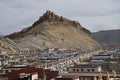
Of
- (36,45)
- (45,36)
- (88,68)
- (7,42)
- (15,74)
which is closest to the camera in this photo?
(15,74)

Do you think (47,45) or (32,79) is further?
(47,45)

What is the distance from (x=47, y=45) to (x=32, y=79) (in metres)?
134

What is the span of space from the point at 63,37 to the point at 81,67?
12601 cm

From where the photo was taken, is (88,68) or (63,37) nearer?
(88,68)

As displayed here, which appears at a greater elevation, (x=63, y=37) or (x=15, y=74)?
(x=63, y=37)

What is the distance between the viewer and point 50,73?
4456 centimetres

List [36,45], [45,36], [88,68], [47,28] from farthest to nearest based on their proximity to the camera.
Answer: [47,28]
[45,36]
[36,45]
[88,68]

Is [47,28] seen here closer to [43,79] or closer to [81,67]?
[81,67]

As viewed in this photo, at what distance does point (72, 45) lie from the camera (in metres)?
188

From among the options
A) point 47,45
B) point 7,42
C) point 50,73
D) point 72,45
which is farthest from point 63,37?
point 50,73

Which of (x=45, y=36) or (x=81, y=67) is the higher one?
(x=45, y=36)

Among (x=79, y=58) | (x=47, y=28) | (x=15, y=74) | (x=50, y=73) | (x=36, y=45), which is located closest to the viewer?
(x=15, y=74)

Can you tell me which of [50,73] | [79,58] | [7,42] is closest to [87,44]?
[7,42]

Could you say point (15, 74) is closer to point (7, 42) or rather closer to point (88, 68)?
point (88, 68)
